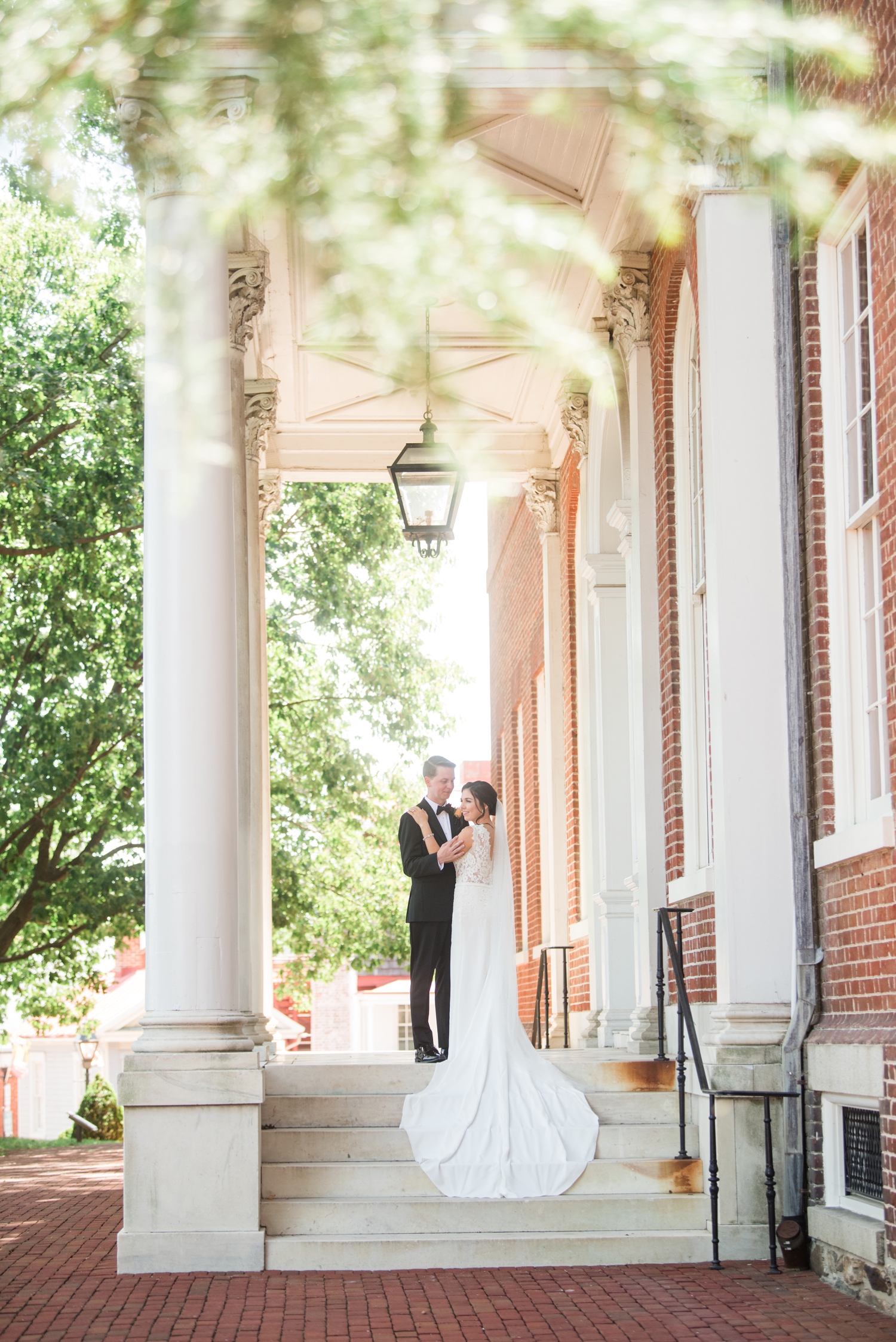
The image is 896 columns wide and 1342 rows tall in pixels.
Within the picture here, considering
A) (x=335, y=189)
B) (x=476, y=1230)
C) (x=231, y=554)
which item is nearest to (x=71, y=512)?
(x=231, y=554)

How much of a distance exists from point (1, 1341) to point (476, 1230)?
259cm

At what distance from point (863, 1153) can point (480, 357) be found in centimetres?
871

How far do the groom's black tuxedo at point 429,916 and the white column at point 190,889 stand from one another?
4.93ft

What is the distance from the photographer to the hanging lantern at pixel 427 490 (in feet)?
35.1

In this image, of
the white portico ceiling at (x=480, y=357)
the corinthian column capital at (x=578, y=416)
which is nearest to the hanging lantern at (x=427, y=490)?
the white portico ceiling at (x=480, y=357)

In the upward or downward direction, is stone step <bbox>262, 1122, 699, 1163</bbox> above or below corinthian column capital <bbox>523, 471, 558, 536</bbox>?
below

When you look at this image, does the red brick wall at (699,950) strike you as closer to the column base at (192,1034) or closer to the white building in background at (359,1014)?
the column base at (192,1034)

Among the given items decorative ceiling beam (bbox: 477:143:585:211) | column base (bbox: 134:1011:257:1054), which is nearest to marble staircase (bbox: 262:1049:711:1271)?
column base (bbox: 134:1011:257:1054)

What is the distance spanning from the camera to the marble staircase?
7984 mm

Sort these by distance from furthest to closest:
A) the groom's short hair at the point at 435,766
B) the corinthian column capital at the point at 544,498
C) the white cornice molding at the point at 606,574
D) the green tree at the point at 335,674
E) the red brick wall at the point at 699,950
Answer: the green tree at the point at 335,674 < the corinthian column capital at the point at 544,498 < the white cornice molding at the point at 606,574 < the groom's short hair at the point at 435,766 < the red brick wall at the point at 699,950

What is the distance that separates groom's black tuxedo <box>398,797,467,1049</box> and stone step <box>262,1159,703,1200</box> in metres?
1.46

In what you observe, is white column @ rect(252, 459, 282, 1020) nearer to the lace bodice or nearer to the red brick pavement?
the lace bodice

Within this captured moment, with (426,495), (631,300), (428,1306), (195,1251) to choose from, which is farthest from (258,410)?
(428,1306)

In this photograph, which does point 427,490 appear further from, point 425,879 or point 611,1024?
point 611,1024
